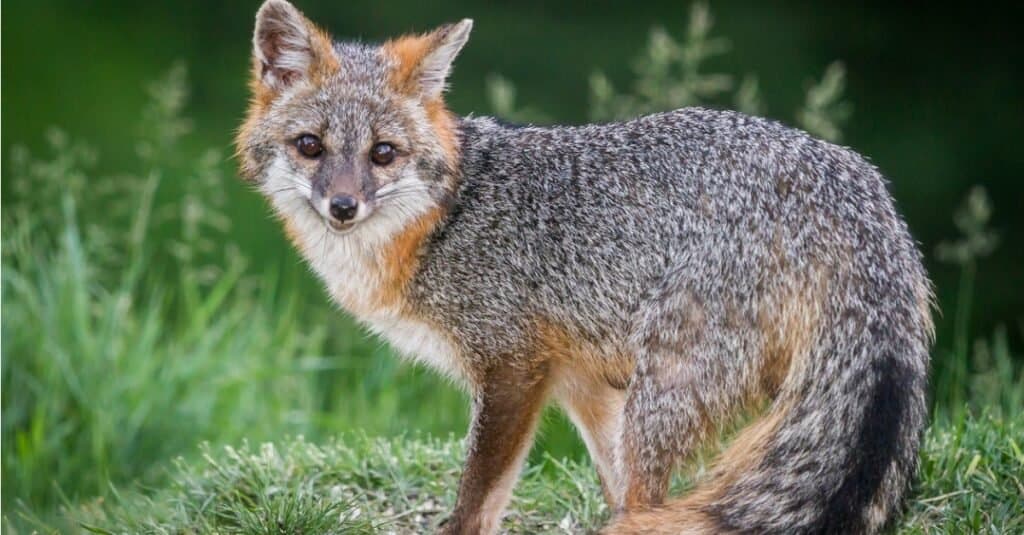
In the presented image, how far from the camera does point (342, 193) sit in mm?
5430

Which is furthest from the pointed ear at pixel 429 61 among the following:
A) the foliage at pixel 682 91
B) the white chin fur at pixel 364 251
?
the foliage at pixel 682 91

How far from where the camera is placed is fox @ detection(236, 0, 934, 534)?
505cm

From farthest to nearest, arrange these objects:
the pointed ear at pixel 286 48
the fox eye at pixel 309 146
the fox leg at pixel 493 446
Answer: the pointed ear at pixel 286 48 < the fox eye at pixel 309 146 < the fox leg at pixel 493 446

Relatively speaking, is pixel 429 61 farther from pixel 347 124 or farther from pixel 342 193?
pixel 342 193

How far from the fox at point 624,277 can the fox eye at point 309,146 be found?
13 mm

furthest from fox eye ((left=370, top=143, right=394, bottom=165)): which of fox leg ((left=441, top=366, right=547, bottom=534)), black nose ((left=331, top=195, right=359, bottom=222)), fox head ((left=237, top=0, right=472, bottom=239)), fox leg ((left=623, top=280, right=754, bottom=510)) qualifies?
fox leg ((left=623, top=280, right=754, bottom=510))

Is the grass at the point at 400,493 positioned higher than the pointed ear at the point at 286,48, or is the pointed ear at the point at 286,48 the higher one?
the pointed ear at the point at 286,48

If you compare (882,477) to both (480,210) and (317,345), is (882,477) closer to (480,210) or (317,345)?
(480,210)

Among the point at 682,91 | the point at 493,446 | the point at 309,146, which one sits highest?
the point at 682,91

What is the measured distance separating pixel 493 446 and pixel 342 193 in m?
1.02

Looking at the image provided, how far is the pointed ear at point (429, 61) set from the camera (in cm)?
580

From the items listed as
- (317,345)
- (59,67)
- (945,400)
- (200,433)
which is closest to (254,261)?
(317,345)

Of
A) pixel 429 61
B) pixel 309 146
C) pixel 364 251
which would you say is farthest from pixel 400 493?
pixel 429 61

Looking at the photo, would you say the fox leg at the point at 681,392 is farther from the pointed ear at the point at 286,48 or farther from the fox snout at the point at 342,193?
the pointed ear at the point at 286,48
